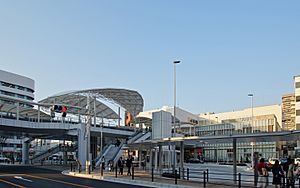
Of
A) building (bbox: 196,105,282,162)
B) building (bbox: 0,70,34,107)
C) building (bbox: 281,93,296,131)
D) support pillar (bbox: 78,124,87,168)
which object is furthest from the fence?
building (bbox: 0,70,34,107)

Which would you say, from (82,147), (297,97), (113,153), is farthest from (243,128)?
(82,147)

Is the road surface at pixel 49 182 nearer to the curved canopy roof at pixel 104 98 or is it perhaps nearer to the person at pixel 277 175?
the person at pixel 277 175

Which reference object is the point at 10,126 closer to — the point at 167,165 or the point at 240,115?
the point at 167,165

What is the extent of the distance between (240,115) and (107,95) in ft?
194

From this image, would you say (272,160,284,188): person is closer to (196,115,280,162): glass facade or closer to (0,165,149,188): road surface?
(0,165,149,188): road surface

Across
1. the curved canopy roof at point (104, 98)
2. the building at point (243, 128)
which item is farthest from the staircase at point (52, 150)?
the building at point (243, 128)

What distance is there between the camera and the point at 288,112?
12744 centimetres

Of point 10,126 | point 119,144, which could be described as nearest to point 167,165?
point 119,144

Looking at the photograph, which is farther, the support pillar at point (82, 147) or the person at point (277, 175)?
the support pillar at point (82, 147)

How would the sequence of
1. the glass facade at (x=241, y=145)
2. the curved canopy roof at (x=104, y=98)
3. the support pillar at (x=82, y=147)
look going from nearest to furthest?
the support pillar at (x=82, y=147)
the curved canopy roof at (x=104, y=98)
the glass facade at (x=241, y=145)

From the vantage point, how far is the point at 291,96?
13525 cm

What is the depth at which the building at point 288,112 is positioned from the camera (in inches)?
4645

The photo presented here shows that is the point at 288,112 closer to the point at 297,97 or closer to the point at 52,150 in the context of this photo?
the point at 297,97

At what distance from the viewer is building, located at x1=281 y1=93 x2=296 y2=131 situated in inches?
4645
